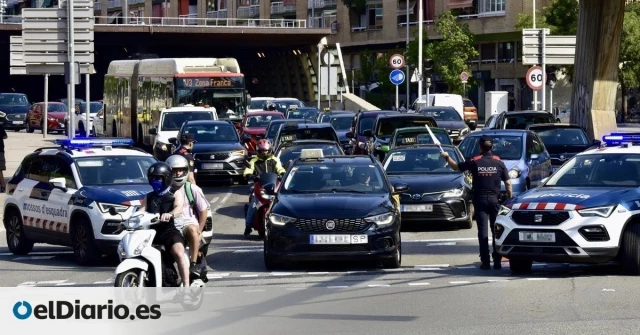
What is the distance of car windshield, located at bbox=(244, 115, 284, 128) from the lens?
41625mm

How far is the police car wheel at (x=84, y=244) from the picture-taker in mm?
16891

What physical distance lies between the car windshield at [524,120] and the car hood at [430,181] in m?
12.3

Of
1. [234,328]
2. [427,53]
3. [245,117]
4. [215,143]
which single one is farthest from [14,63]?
[234,328]

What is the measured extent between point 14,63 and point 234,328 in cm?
3711

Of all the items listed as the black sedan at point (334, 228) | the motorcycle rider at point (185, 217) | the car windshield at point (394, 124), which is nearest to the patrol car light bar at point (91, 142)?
the black sedan at point (334, 228)

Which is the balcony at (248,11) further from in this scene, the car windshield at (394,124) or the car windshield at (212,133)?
the car windshield at (394,124)

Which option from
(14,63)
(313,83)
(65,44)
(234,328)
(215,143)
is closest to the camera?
(234,328)

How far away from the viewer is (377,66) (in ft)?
270

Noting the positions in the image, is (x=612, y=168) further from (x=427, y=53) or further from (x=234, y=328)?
(x=427, y=53)

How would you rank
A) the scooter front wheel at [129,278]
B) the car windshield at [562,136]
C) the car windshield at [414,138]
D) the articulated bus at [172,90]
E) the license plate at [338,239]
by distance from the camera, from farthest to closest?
the articulated bus at [172,90], the car windshield at [562,136], the car windshield at [414,138], the license plate at [338,239], the scooter front wheel at [129,278]

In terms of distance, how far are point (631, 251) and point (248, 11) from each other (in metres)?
87.7

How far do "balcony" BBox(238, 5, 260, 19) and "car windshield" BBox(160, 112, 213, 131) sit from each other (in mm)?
62274

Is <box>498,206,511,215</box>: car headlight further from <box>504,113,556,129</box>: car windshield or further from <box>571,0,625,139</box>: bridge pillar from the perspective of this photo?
<box>504,113,556,129</box>: car windshield

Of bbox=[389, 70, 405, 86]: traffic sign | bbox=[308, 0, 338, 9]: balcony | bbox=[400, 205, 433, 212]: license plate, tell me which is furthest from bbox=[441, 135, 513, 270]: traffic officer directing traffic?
bbox=[308, 0, 338, 9]: balcony
